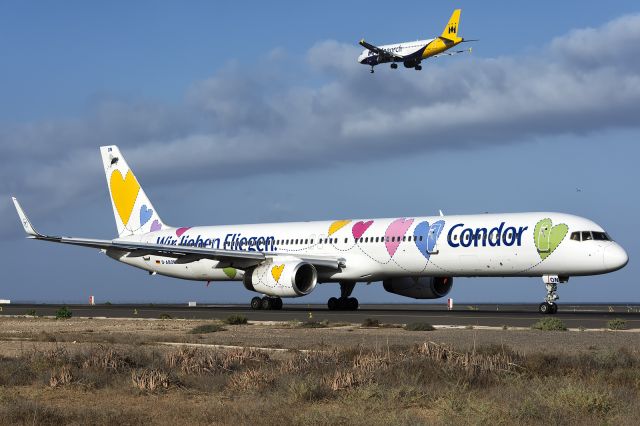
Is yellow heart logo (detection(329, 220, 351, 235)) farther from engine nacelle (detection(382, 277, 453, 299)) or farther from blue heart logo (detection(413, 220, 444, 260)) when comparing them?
blue heart logo (detection(413, 220, 444, 260))

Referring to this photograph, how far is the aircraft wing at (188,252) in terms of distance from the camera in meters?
43.8

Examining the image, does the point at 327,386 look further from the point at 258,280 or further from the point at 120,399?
the point at 258,280

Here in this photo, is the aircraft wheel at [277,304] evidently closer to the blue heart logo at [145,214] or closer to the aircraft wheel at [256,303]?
the aircraft wheel at [256,303]

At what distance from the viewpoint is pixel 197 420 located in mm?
11688

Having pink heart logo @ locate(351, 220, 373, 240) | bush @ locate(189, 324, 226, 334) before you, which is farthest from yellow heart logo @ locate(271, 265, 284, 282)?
bush @ locate(189, 324, 226, 334)

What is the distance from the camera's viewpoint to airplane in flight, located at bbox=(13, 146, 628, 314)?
121 feet

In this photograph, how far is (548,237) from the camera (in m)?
36.8

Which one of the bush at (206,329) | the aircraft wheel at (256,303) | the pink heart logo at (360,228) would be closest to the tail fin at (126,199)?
the aircraft wheel at (256,303)

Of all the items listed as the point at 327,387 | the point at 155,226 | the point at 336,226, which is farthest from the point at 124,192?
the point at 327,387

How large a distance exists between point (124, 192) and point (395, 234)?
21.2 m

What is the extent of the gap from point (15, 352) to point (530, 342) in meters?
11.9

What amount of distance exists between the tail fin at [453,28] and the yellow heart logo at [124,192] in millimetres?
21935

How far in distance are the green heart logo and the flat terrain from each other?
52.6 feet

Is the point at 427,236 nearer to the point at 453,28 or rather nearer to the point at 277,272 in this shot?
the point at 277,272
